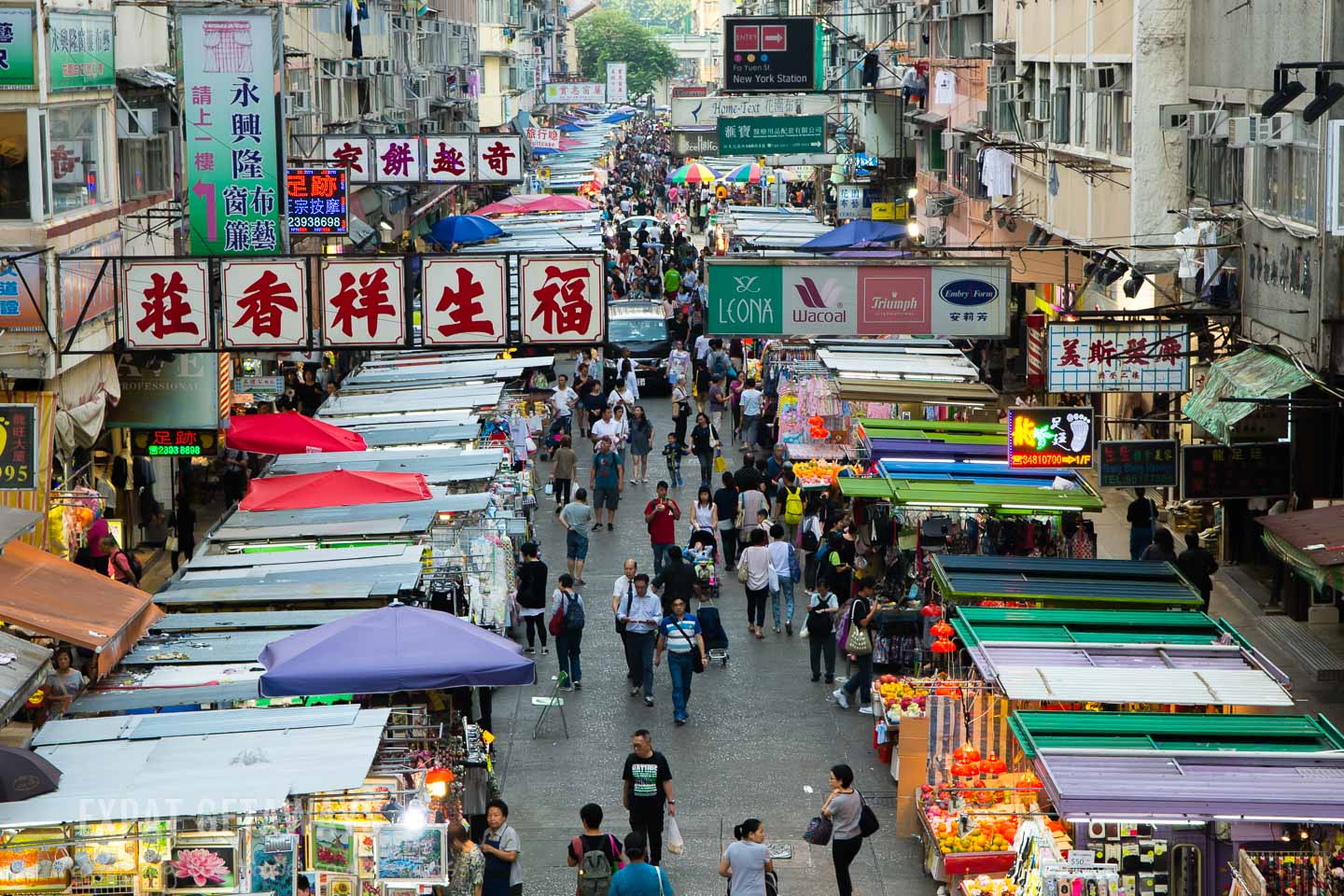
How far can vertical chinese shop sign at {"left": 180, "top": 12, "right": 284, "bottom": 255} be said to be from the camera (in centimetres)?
2275

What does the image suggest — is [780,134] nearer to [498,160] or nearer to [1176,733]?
[498,160]

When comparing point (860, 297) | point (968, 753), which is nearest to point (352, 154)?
point (860, 297)

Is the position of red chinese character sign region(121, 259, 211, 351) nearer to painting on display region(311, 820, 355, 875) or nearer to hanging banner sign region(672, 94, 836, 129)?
painting on display region(311, 820, 355, 875)

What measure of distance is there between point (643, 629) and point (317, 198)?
14.9 metres

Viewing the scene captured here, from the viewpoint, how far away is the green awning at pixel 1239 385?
55.7 feet

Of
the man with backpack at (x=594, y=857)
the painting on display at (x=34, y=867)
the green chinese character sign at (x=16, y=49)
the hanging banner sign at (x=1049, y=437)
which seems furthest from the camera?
the green chinese character sign at (x=16, y=49)

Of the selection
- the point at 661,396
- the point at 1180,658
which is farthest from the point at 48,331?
the point at 661,396

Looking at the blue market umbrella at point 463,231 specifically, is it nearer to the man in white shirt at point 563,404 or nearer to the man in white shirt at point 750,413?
the man in white shirt at point 563,404

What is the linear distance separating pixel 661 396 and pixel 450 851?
2536cm

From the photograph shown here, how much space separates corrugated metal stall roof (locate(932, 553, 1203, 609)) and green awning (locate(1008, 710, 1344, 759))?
283 centimetres

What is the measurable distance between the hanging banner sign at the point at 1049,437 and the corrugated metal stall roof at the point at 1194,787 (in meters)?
7.34

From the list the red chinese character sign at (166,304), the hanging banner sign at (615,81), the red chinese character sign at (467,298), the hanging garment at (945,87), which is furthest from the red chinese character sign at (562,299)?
the hanging banner sign at (615,81)

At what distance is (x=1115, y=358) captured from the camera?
18641mm

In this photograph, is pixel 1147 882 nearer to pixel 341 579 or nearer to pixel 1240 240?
pixel 341 579
